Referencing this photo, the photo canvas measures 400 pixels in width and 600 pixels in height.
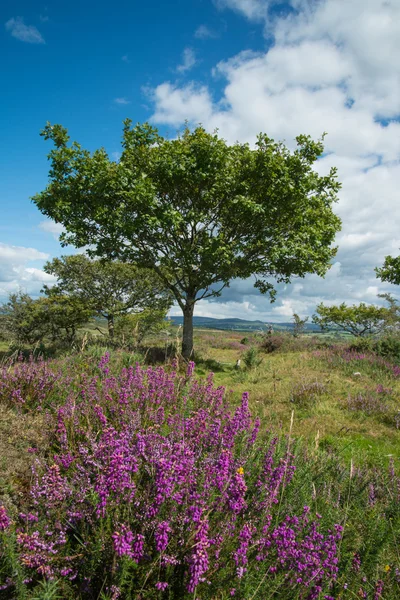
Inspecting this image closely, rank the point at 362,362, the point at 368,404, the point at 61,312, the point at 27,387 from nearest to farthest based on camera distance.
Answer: the point at 27,387, the point at 368,404, the point at 362,362, the point at 61,312

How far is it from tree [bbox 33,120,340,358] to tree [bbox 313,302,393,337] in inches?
970

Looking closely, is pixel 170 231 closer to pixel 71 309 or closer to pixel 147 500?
pixel 71 309

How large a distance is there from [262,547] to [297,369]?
11.7 metres

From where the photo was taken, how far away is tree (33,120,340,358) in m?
12.6

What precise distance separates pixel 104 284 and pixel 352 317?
28.0 metres

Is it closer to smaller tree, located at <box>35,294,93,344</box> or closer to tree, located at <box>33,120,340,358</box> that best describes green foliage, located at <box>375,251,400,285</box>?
tree, located at <box>33,120,340,358</box>

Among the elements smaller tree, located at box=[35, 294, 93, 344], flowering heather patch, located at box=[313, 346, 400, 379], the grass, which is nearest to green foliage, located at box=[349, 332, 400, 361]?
flowering heather patch, located at box=[313, 346, 400, 379]

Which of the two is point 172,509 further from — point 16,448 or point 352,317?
point 352,317

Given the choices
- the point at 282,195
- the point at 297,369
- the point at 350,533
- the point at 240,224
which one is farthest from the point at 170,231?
the point at 350,533

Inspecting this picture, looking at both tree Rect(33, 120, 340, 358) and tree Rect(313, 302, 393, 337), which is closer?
tree Rect(33, 120, 340, 358)

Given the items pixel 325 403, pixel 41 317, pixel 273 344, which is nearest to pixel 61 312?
pixel 41 317

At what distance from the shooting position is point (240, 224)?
47.7 feet

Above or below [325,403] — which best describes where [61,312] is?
above

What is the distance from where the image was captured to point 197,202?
14320mm
